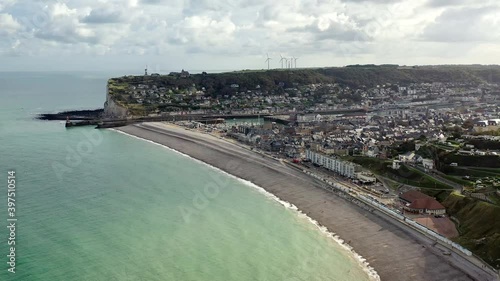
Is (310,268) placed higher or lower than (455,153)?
lower

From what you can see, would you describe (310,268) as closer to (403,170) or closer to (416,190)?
(416,190)

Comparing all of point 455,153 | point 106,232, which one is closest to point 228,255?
point 106,232

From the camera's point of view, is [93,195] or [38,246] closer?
[38,246]

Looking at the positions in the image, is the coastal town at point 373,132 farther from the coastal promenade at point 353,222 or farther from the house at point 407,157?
the coastal promenade at point 353,222

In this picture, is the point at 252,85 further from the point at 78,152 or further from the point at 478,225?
the point at 478,225

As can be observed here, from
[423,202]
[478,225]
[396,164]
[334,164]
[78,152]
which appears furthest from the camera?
[78,152]

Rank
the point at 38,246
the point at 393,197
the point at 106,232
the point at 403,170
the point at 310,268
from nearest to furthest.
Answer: the point at 310,268 → the point at 38,246 → the point at 106,232 → the point at 393,197 → the point at 403,170

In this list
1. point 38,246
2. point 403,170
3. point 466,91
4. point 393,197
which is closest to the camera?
point 38,246

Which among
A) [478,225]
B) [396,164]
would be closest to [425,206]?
[478,225]
